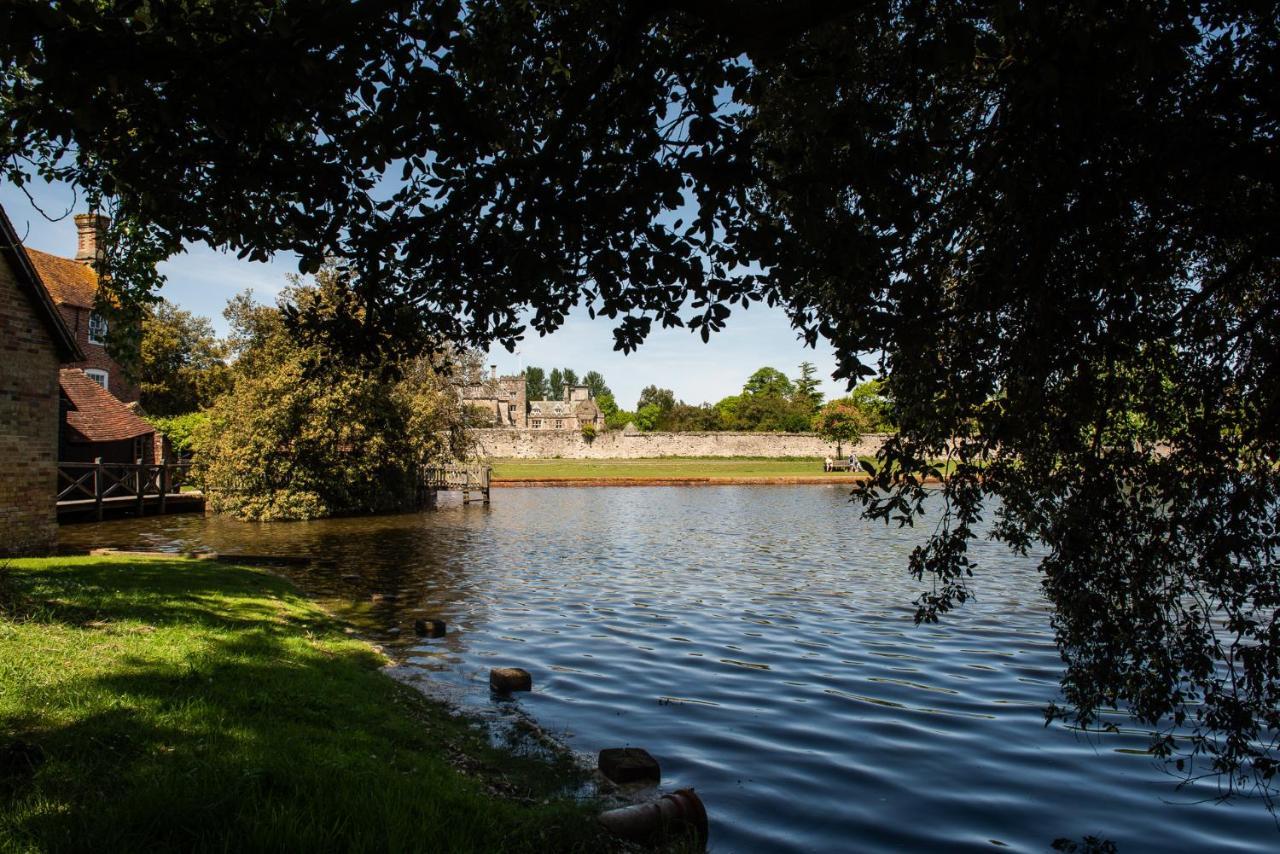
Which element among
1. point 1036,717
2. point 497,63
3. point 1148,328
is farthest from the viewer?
point 1036,717

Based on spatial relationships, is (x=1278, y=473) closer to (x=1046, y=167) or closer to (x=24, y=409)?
(x=1046, y=167)

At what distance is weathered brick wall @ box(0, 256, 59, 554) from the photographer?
1659 centimetres

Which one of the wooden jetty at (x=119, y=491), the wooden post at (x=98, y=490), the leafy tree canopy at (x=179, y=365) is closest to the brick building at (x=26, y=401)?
the wooden jetty at (x=119, y=491)

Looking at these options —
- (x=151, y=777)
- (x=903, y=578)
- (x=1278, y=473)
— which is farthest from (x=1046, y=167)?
(x=903, y=578)

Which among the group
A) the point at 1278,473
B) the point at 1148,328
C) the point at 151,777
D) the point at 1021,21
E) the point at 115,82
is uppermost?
the point at 1021,21

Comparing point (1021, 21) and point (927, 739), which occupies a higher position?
point (1021, 21)

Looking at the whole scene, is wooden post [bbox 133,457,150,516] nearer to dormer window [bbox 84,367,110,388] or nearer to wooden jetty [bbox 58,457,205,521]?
wooden jetty [bbox 58,457,205,521]

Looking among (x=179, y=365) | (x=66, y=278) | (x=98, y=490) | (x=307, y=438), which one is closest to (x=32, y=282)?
(x=98, y=490)

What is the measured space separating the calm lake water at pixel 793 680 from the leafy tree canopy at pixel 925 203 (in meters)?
1.00

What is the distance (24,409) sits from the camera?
1708 cm

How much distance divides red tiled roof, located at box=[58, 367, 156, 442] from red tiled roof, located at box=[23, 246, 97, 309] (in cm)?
456

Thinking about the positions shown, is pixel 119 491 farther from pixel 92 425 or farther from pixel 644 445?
pixel 644 445

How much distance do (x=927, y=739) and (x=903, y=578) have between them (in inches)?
407

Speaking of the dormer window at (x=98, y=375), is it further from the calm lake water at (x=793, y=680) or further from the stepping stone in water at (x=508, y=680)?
the stepping stone in water at (x=508, y=680)
